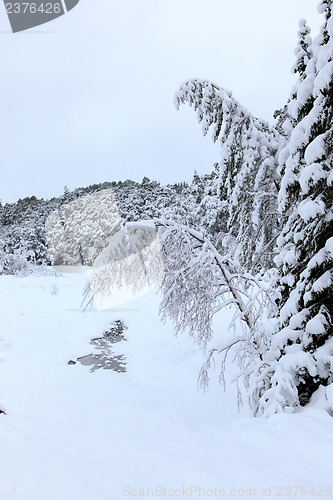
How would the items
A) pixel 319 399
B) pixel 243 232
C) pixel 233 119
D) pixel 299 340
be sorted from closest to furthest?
pixel 319 399, pixel 299 340, pixel 233 119, pixel 243 232

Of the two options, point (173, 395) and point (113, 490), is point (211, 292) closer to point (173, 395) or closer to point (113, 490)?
point (113, 490)

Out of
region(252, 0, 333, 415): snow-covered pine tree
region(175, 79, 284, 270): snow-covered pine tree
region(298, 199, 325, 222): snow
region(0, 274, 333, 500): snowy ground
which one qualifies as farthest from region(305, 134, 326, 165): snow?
region(0, 274, 333, 500): snowy ground

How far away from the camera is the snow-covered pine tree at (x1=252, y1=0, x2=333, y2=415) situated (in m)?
4.20

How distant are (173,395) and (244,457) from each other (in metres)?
4.03

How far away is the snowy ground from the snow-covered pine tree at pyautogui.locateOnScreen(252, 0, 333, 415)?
0.46 metres

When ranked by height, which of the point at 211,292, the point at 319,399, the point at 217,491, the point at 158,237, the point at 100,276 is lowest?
the point at 319,399

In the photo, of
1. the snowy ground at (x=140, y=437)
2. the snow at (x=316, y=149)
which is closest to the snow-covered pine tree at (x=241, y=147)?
the snow at (x=316, y=149)

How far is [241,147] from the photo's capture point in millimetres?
6152

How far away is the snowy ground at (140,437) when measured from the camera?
2.72 meters

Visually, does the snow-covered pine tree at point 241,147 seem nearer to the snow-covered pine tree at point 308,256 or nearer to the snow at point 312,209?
the snow-covered pine tree at point 308,256

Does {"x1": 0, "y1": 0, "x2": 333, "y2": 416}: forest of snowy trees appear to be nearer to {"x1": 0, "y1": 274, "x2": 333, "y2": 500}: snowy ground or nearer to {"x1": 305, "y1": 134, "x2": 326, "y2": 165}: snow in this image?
{"x1": 305, "y1": 134, "x2": 326, "y2": 165}: snow

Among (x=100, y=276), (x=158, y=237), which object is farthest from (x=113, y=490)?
(x=158, y=237)

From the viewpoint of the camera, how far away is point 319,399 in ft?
14.1

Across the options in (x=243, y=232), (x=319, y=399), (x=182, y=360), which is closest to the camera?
(x=319, y=399)
